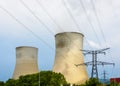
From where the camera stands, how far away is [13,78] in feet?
184

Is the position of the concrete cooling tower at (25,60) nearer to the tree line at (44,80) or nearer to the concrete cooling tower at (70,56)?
the tree line at (44,80)

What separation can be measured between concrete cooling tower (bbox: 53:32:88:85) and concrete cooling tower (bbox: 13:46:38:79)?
17.9ft

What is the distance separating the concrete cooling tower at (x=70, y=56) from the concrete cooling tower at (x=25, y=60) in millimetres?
5454

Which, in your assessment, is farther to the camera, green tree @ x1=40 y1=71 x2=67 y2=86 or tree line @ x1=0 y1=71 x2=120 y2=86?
green tree @ x1=40 y1=71 x2=67 y2=86

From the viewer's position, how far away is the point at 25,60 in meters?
52.0

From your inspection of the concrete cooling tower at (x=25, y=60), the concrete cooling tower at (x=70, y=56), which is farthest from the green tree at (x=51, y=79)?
the concrete cooling tower at (x=25, y=60)

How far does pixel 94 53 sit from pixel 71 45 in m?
9.96

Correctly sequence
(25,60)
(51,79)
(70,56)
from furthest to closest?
(25,60), (51,79), (70,56)

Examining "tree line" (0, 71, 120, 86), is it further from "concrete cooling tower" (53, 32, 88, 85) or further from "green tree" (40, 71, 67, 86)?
"concrete cooling tower" (53, 32, 88, 85)

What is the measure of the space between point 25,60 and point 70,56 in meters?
8.48

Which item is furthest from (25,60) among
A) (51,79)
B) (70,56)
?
(70,56)

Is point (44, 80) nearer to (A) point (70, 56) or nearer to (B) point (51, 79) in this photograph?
(B) point (51, 79)

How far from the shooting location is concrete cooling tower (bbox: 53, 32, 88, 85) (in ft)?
153

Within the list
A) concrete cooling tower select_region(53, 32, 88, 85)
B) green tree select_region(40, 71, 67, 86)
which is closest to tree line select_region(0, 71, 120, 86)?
green tree select_region(40, 71, 67, 86)
